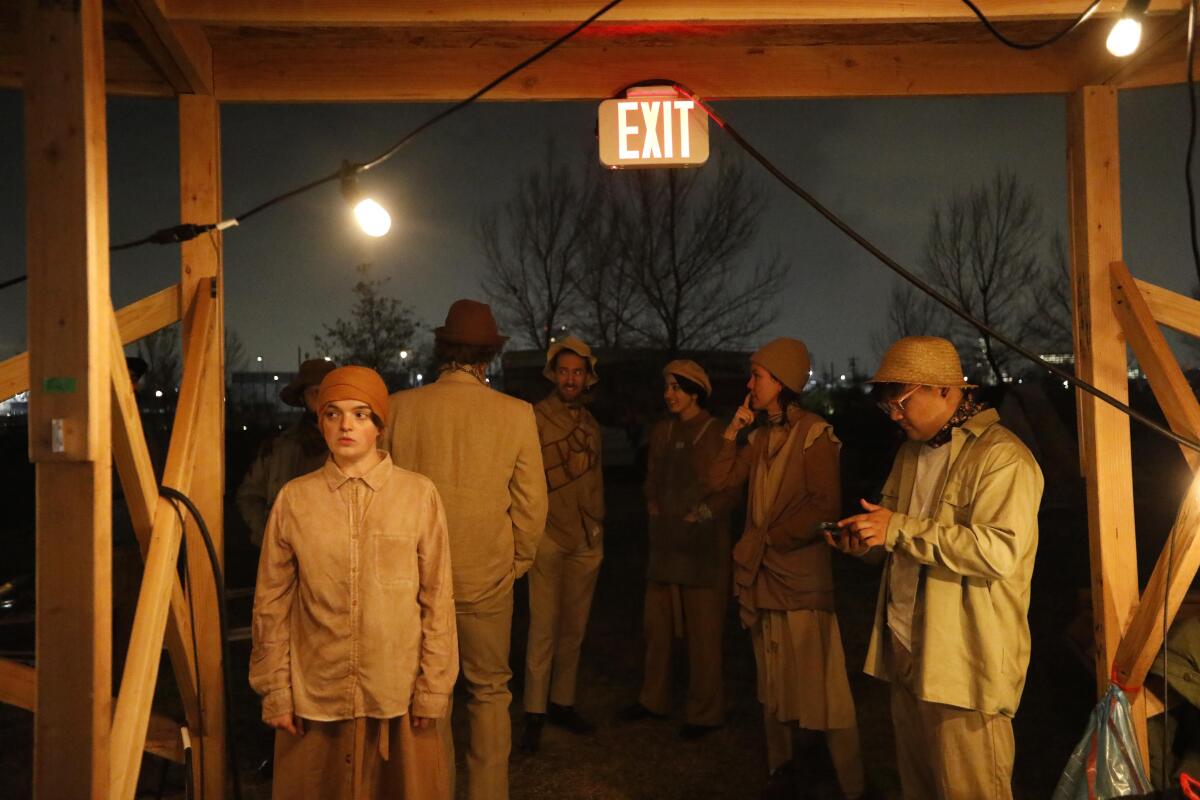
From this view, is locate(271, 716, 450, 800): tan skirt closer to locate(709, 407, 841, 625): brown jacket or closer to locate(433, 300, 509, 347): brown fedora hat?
locate(433, 300, 509, 347): brown fedora hat

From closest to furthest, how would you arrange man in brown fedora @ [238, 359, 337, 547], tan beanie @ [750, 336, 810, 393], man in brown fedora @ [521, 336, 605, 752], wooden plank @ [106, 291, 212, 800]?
wooden plank @ [106, 291, 212, 800]
tan beanie @ [750, 336, 810, 393]
man in brown fedora @ [238, 359, 337, 547]
man in brown fedora @ [521, 336, 605, 752]

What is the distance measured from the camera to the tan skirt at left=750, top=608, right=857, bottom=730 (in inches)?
162

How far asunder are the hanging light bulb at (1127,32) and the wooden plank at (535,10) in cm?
43

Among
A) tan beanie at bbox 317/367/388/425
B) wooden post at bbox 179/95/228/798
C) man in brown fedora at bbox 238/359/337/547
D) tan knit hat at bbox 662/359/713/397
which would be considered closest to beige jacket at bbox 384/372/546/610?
tan beanie at bbox 317/367/388/425

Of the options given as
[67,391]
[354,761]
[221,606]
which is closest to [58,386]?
[67,391]

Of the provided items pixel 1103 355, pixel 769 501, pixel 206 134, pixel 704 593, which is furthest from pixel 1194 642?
pixel 206 134

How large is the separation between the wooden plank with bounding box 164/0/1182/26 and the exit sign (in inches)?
25.1

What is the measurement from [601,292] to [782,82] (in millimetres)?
17539

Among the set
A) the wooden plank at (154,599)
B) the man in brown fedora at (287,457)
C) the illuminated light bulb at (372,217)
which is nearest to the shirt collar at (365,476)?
the wooden plank at (154,599)

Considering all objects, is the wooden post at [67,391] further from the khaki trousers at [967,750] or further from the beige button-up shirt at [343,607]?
the khaki trousers at [967,750]

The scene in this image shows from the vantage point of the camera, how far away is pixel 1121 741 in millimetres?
3141

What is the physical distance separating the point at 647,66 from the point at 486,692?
2.86 m

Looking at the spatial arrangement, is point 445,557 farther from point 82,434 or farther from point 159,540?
point 82,434

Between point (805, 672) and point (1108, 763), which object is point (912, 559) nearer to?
point (1108, 763)
